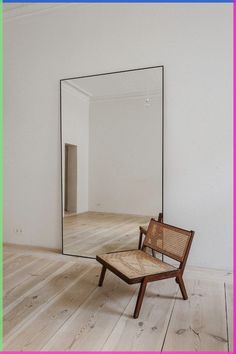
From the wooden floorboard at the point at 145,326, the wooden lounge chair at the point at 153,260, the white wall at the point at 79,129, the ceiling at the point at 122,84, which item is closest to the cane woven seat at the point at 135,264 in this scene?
the wooden lounge chair at the point at 153,260

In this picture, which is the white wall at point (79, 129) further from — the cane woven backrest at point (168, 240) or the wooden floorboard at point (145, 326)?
the wooden floorboard at point (145, 326)

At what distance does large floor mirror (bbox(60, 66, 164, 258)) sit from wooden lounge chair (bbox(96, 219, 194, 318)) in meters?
0.41

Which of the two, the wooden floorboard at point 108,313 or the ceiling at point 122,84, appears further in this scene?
the ceiling at point 122,84

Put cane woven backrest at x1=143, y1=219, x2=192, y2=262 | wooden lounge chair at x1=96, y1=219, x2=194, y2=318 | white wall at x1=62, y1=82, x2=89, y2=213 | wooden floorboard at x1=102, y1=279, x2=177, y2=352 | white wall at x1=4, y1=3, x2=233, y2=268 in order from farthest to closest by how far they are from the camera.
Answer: white wall at x1=62, y1=82, x2=89, y2=213 < white wall at x1=4, y1=3, x2=233, y2=268 < cane woven backrest at x1=143, y1=219, x2=192, y2=262 < wooden lounge chair at x1=96, y1=219, x2=194, y2=318 < wooden floorboard at x1=102, y1=279, x2=177, y2=352

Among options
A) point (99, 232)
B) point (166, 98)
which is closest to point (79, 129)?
point (166, 98)

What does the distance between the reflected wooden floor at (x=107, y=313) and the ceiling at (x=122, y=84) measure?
1.87m

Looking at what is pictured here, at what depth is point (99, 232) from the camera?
297 centimetres

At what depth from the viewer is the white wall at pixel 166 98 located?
2504mm

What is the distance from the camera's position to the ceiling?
8.84 ft

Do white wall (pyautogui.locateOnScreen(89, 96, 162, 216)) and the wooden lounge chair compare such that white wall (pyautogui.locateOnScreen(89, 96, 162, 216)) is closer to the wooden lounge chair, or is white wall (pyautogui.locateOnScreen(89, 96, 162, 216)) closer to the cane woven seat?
the wooden lounge chair

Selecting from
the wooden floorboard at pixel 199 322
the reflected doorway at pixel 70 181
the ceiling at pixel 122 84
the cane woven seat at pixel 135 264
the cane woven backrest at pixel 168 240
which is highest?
the ceiling at pixel 122 84

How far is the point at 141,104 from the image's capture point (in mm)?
2779

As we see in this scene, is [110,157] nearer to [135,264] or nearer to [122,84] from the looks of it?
[122,84]

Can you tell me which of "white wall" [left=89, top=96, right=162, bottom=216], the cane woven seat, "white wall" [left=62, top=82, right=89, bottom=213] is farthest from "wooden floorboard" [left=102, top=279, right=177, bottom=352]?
"white wall" [left=62, top=82, right=89, bottom=213]
